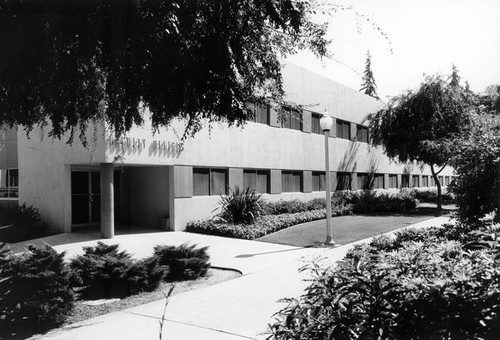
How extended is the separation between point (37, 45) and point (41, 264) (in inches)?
116

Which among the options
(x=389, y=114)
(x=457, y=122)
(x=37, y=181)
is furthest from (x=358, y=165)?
(x=37, y=181)

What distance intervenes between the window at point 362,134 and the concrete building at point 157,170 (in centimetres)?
725

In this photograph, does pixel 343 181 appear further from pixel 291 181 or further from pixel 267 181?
pixel 267 181

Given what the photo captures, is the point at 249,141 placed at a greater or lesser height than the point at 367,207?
greater

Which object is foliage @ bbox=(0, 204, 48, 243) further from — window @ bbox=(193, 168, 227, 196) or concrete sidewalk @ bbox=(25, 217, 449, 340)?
concrete sidewalk @ bbox=(25, 217, 449, 340)

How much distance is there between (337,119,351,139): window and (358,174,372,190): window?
3.55 meters

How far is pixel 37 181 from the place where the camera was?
666 inches

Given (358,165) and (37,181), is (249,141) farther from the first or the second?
(358,165)

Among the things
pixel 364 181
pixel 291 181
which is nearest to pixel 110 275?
pixel 291 181

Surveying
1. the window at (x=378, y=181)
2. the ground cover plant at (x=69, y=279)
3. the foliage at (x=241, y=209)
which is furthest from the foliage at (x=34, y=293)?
the window at (x=378, y=181)

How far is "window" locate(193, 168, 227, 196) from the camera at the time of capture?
A: 17.8m

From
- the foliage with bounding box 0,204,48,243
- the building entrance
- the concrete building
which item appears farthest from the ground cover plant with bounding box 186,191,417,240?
the foliage with bounding box 0,204,48,243

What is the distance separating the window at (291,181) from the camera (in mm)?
23094

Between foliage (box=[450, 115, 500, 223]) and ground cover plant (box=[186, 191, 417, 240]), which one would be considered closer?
foliage (box=[450, 115, 500, 223])
